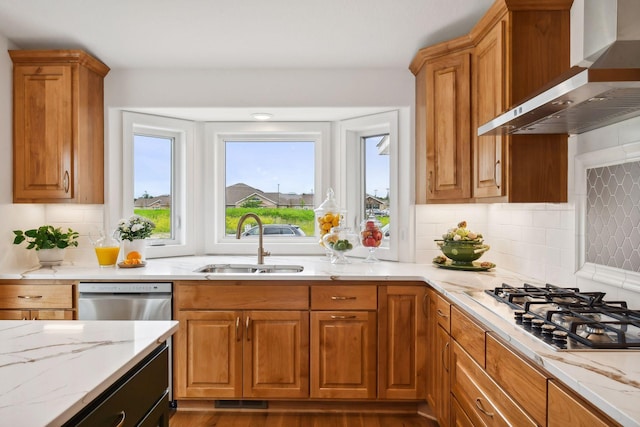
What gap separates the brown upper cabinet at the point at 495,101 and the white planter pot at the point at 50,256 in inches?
102

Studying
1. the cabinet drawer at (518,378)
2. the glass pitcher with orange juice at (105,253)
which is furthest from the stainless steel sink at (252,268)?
the cabinet drawer at (518,378)

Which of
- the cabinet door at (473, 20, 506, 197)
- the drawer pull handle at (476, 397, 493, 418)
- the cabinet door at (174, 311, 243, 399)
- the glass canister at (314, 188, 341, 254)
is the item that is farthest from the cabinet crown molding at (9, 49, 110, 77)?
the drawer pull handle at (476, 397, 493, 418)

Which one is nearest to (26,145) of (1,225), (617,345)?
(1,225)

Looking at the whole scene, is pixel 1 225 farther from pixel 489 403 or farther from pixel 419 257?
pixel 489 403

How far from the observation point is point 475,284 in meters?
2.38

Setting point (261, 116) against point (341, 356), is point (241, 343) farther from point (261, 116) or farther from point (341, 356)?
point (261, 116)

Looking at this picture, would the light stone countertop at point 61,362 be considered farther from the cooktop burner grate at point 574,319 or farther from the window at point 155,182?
the window at point 155,182

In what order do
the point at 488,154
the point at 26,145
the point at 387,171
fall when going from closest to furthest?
1. the point at 488,154
2. the point at 26,145
3. the point at 387,171

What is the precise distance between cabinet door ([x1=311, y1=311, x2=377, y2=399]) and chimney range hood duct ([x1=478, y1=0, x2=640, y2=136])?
4.87 ft

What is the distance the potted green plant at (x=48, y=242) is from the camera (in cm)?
300

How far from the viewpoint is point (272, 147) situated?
3.85m

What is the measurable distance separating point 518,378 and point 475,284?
100 centimetres

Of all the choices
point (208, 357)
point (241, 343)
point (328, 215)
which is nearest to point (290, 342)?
point (241, 343)

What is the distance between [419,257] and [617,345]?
2.02 metres
